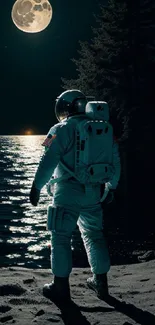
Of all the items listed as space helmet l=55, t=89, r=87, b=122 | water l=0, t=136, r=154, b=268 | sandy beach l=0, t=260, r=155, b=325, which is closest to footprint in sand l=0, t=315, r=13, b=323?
sandy beach l=0, t=260, r=155, b=325

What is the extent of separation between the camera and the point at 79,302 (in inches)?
213

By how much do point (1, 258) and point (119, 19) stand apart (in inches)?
1188

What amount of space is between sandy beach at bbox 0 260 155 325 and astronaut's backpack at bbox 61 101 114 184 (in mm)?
1352

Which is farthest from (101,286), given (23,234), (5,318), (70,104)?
(23,234)

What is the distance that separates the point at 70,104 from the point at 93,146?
26.9 inches

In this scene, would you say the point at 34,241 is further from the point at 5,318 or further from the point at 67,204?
the point at 5,318

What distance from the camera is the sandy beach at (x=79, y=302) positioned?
4848 millimetres

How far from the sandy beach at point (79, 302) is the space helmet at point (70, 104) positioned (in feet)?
6.84

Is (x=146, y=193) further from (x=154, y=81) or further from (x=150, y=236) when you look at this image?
(x=154, y=81)

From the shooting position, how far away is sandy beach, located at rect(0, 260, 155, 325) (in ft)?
15.9

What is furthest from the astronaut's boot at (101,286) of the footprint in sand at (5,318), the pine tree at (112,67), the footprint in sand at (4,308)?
the pine tree at (112,67)

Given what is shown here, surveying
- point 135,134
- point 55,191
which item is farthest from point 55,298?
point 135,134

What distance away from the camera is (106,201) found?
6.13 m

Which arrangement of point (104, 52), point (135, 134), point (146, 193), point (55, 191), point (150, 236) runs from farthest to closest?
point (104, 52), point (135, 134), point (146, 193), point (150, 236), point (55, 191)
